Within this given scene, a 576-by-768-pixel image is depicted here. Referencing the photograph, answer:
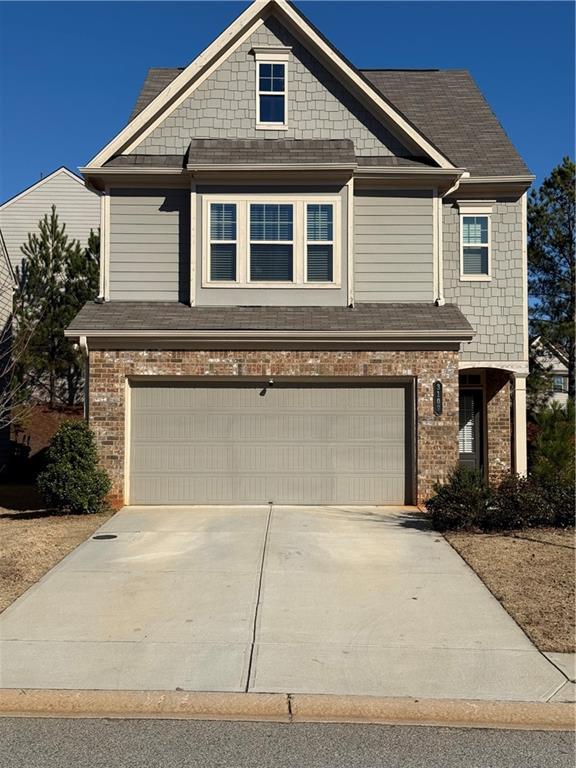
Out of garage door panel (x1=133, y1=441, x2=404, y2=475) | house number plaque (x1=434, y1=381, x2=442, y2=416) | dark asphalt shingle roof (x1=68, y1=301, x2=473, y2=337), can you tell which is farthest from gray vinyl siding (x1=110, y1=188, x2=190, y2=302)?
house number plaque (x1=434, y1=381, x2=442, y2=416)

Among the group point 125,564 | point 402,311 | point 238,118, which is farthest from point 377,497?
point 238,118

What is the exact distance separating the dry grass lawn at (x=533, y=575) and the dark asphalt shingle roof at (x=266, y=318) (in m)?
4.00

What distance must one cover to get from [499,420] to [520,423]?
2.44 ft

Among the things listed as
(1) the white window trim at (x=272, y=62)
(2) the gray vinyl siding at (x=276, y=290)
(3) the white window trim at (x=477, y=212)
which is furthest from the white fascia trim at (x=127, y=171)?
(3) the white window trim at (x=477, y=212)

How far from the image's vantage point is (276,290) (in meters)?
13.7

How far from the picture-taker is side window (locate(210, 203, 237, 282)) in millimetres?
13617

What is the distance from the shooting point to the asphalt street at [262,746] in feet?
14.7

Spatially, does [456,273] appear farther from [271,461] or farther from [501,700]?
[501,700]

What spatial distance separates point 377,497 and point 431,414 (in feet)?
5.78

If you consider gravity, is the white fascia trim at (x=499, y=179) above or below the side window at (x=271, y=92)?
below

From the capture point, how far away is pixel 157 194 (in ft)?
45.9

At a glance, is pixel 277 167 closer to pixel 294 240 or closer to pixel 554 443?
pixel 294 240

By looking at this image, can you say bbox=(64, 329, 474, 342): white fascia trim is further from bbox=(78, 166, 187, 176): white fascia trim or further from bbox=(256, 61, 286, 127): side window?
bbox=(256, 61, 286, 127): side window

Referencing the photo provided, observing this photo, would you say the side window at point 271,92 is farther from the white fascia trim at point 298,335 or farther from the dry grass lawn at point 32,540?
the dry grass lawn at point 32,540
